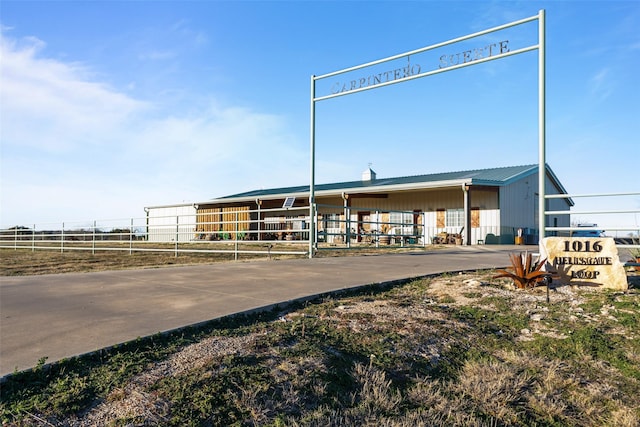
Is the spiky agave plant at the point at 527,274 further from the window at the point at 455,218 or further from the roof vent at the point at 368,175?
the roof vent at the point at 368,175

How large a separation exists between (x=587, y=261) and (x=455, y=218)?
2010cm

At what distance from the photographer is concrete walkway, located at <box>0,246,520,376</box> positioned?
3998 millimetres

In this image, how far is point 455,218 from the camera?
88.2 ft

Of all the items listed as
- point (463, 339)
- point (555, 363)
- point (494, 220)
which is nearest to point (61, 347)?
point (463, 339)

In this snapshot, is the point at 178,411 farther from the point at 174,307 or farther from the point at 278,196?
the point at 278,196

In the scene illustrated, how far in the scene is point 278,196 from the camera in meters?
29.3

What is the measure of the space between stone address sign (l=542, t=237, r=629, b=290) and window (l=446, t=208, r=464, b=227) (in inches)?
769

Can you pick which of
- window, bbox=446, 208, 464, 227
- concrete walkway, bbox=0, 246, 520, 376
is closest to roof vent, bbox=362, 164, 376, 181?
window, bbox=446, 208, 464, 227

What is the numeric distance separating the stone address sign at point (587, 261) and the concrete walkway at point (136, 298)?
198 centimetres

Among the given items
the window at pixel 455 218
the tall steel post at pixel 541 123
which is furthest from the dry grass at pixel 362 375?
the window at pixel 455 218

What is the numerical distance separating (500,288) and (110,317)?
5256 mm

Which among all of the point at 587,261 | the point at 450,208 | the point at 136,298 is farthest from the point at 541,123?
the point at 450,208

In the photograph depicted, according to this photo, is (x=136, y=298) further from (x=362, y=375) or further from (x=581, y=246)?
(x=581, y=246)

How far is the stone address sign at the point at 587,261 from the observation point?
22.5 feet
